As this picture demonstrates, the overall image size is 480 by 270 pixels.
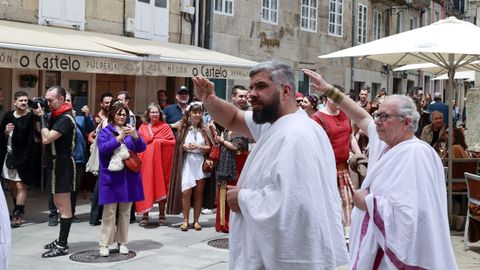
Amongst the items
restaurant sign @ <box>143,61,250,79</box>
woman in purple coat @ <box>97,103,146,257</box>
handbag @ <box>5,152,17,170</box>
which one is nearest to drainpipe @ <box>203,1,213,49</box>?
restaurant sign @ <box>143,61,250,79</box>

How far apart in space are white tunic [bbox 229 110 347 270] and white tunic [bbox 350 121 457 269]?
464 mm

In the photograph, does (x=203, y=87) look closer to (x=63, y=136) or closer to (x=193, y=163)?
(x=63, y=136)

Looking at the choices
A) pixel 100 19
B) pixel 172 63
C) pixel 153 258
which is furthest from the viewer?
pixel 100 19

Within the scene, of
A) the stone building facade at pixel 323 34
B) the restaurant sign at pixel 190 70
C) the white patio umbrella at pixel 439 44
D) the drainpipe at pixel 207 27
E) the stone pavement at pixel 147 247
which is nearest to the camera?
the stone pavement at pixel 147 247

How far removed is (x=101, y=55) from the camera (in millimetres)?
11852

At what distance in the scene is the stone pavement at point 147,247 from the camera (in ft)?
24.6

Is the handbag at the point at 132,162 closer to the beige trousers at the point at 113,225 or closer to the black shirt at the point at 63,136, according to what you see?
the beige trousers at the point at 113,225

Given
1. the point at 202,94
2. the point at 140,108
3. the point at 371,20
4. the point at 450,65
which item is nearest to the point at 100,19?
the point at 140,108

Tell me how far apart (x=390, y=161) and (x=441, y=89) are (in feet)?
124

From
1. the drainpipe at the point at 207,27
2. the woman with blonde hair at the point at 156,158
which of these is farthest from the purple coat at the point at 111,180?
the drainpipe at the point at 207,27

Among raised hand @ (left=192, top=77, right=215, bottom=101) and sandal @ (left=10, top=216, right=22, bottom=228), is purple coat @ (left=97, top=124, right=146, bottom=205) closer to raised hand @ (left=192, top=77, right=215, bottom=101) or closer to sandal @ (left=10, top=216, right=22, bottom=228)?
sandal @ (left=10, top=216, right=22, bottom=228)

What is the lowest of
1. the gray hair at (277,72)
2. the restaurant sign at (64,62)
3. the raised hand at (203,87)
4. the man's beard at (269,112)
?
the man's beard at (269,112)

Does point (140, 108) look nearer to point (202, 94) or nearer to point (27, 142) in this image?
point (27, 142)

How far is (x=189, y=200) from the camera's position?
9586 mm
